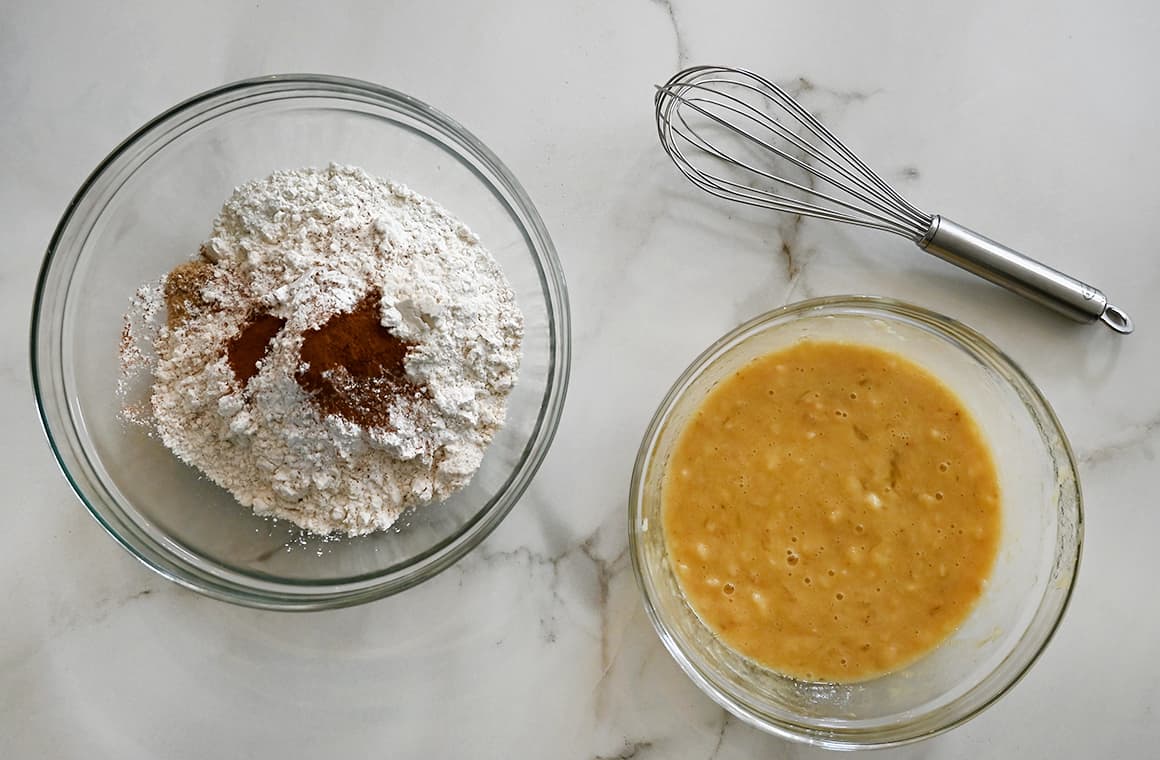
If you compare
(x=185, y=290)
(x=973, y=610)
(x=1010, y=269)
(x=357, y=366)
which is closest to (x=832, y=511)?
(x=973, y=610)

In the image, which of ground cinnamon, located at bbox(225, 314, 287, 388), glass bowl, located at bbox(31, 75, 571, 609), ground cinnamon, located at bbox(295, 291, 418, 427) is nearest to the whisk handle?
glass bowl, located at bbox(31, 75, 571, 609)

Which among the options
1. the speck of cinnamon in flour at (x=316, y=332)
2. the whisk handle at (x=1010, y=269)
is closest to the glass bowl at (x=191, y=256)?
the speck of cinnamon in flour at (x=316, y=332)

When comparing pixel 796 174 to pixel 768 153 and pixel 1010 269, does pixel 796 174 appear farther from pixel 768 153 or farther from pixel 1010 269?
pixel 1010 269

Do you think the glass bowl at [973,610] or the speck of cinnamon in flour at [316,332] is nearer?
the speck of cinnamon in flour at [316,332]

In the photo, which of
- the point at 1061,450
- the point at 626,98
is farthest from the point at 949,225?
the point at 626,98

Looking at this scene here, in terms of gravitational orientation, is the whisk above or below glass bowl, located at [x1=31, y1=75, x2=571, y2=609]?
above

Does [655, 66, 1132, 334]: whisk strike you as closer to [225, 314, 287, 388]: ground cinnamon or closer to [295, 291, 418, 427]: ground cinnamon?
[295, 291, 418, 427]: ground cinnamon

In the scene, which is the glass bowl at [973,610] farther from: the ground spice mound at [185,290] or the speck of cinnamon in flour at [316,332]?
the ground spice mound at [185,290]

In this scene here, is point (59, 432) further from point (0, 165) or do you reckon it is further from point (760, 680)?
point (760, 680)
